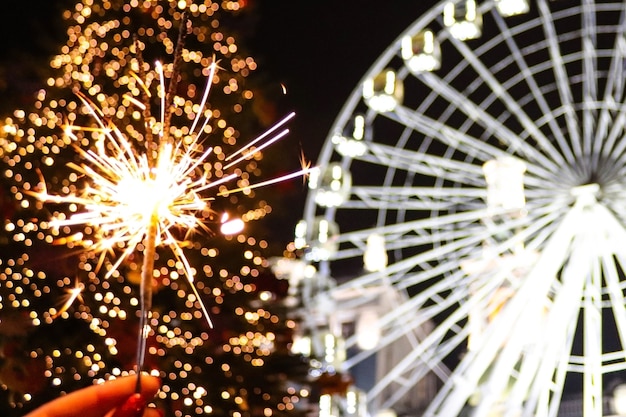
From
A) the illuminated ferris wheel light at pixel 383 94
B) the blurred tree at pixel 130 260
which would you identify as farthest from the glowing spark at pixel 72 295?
the illuminated ferris wheel light at pixel 383 94

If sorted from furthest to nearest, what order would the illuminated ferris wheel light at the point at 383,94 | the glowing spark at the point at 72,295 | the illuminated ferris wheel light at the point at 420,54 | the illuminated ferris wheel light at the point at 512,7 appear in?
the illuminated ferris wheel light at the point at 420,54, the illuminated ferris wheel light at the point at 383,94, the illuminated ferris wheel light at the point at 512,7, the glowing spark at the point at 72,295

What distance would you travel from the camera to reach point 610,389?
50.9 feet

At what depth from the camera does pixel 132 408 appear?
8.86 feet

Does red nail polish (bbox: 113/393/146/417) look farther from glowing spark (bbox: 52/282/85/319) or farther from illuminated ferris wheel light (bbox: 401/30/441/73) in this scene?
illuminated ferris wheel light (bbox: 401/30/441/73)

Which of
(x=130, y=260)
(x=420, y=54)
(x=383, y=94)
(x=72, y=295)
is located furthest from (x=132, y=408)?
(x=420, y=54)

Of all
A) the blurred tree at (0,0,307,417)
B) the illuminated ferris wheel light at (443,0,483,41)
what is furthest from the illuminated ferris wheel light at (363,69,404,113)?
the blurred tree at (0,0,307,417)

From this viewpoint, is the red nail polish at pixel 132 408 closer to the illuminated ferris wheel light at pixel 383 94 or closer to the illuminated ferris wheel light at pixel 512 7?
the illuminated ferris wheel light at pixel 383 94

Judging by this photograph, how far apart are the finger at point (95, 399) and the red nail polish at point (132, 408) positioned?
18 millimetres

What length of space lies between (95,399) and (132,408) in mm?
106

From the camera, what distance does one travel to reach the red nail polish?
106 inches

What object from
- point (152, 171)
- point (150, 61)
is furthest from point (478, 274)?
point (152, 171)

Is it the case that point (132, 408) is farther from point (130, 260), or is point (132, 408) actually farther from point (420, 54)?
point (420, 54)

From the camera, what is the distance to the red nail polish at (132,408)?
8.84ft

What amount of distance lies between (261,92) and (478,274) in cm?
330
